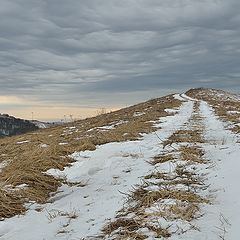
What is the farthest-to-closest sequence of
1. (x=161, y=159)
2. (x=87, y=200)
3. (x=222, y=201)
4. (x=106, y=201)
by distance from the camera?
(x=161, y=159)
(x=87, y=200)
(x=106, y=201)
(x=222, y=201)

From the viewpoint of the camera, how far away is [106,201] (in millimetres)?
5668

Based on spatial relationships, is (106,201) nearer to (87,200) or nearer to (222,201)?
(87,200)

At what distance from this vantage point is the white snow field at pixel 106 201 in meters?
4.42

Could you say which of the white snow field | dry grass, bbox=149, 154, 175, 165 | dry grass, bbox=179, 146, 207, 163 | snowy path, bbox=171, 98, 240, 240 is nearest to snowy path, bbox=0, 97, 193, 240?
the white snow field

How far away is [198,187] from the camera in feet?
18.8

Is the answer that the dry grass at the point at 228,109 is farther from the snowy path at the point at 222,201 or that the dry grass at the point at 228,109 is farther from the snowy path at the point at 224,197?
the snowy path at the point at 222,201

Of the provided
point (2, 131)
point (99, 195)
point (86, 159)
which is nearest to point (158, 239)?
point (99, 195)

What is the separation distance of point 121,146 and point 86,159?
1.71 m

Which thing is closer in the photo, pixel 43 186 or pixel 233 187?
pixel 233 187

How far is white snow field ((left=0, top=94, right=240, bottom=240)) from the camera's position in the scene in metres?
4.42

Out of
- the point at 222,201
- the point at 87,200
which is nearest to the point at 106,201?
the point at 87,200

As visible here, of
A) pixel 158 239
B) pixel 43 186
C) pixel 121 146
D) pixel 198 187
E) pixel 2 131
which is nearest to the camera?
pixel 158 239

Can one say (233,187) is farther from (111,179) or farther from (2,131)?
(2,131)

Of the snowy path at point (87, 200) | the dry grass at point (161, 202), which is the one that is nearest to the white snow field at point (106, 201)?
the snowy path at point (87, 200)
